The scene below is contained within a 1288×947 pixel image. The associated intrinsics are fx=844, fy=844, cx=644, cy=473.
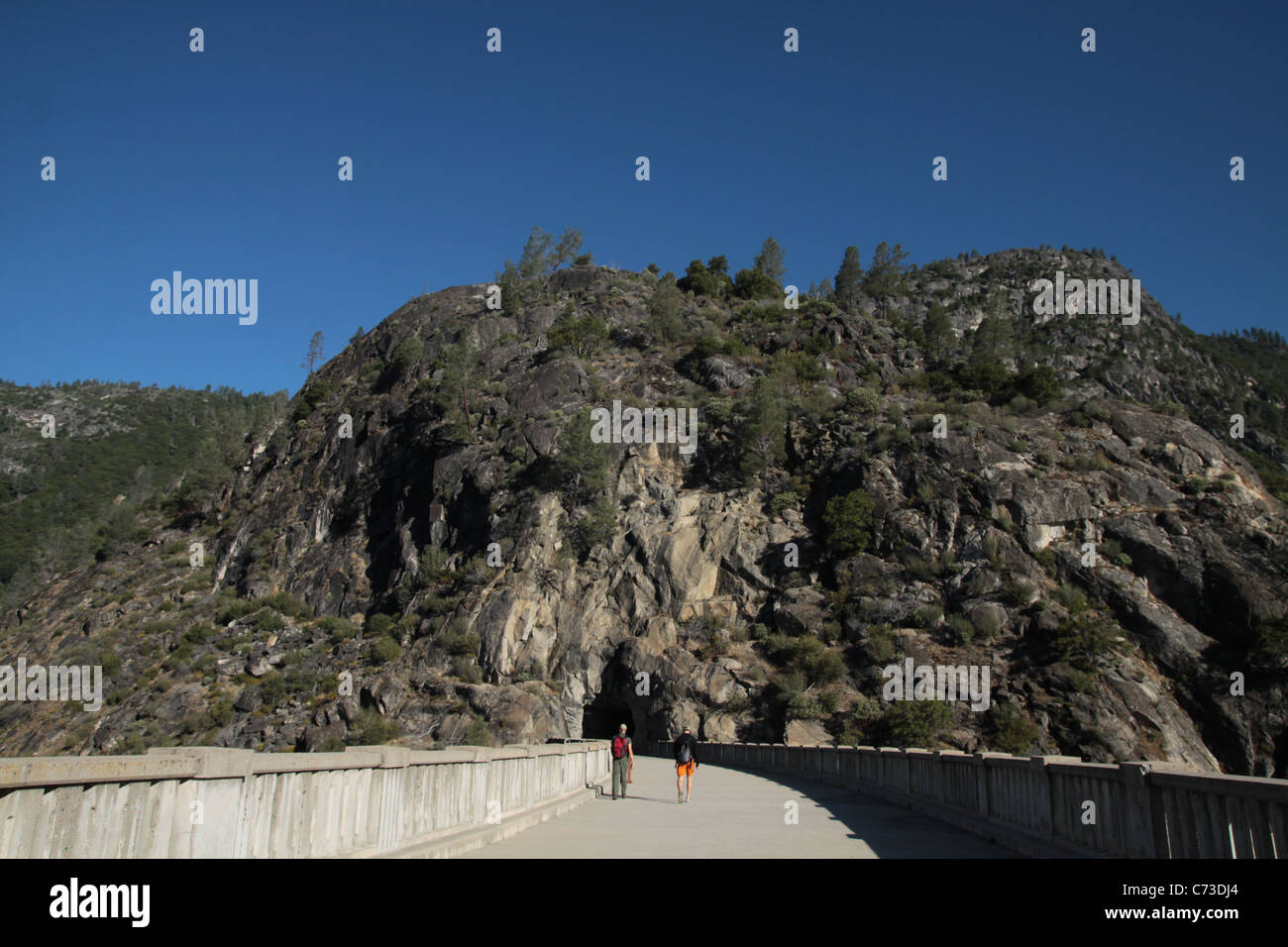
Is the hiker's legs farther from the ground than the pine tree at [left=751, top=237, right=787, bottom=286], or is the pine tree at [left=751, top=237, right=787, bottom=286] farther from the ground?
the pine tree at [left=751, top=237, right=787, bottom=286]

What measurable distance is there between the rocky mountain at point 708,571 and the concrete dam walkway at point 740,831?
22805 millimetres

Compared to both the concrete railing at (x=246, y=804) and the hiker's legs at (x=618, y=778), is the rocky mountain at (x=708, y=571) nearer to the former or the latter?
the hiker's legs at (x=618, y=778)

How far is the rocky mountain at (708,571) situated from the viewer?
41.8 meters

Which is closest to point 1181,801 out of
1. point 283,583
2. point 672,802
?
point 672,802

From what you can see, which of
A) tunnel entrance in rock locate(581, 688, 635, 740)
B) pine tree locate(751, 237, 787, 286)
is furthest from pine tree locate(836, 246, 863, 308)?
tunnel entrance in rock locate(581, 688, 635, 740)

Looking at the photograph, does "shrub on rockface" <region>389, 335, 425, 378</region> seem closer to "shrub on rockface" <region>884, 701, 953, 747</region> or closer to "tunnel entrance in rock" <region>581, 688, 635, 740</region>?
"tunnel entrance in rock" <region>581, 688, 635, 740</region>

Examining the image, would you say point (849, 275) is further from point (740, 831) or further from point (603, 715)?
point (740, 831)

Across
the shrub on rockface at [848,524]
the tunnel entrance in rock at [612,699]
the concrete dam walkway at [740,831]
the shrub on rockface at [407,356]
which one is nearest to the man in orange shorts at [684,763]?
the concrete dam walkway at [740,831]

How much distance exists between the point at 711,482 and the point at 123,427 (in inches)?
7072

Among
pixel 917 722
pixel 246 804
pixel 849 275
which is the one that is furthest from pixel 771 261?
pixel 246 804

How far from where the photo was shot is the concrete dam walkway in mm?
10727

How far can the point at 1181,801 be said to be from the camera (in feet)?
23.3

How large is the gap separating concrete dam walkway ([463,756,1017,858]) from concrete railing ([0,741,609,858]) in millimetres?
1031
